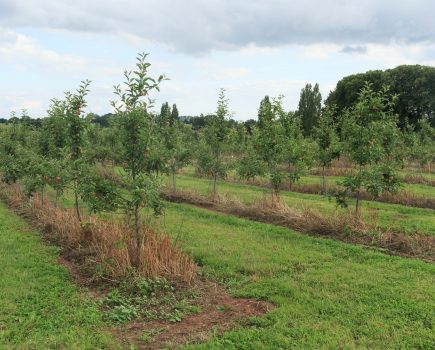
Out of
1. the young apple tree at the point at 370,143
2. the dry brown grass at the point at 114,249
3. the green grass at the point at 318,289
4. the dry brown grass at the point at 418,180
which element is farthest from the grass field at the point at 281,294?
the dry brown grass at the point at 418,180

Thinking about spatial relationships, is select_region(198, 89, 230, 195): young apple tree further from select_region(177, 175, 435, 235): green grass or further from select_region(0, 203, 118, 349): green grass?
select_region(0, 203, 118, 349): green grass

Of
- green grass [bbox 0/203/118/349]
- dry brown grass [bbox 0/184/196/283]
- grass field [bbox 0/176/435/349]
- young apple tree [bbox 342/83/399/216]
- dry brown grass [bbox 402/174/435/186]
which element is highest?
young apple tree [bbox 342/83/399/216]

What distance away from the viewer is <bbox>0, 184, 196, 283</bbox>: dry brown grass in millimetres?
7133

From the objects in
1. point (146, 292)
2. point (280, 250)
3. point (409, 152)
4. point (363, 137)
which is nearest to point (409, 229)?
point (363, 137)

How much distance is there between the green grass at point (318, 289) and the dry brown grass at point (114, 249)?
900 millimetres

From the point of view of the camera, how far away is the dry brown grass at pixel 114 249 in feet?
23.4

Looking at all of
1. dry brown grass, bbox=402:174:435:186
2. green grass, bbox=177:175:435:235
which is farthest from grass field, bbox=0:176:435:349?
dry brown grass, bbox=402:174:435:186

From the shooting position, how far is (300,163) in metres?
17.2

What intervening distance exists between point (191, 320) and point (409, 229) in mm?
7522

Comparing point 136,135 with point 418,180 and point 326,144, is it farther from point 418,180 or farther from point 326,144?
point 418,180

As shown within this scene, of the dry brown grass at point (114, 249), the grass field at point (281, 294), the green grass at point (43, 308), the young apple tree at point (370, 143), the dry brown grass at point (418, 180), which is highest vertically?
the young apple tree at point (370, 143)

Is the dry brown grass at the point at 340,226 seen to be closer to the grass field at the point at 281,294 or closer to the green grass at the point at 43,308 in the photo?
the grass field at the point at 281,294

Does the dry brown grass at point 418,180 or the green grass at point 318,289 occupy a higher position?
the dry brown grass at point 418,180

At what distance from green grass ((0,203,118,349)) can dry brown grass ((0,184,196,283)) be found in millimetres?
522
